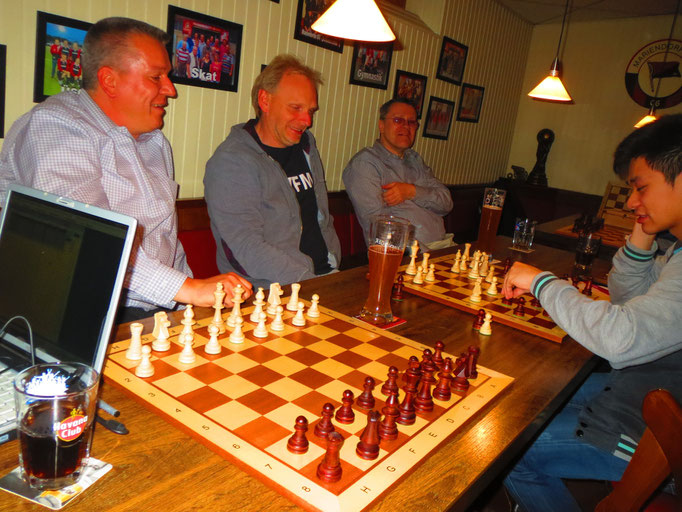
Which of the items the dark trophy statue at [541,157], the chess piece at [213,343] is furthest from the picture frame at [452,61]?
the chess piece at [213,343]

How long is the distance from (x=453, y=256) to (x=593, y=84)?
5.40 meters

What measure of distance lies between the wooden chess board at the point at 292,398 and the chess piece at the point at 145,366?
18 millimetres

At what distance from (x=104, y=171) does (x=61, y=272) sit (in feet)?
3.39

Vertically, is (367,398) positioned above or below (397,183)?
below

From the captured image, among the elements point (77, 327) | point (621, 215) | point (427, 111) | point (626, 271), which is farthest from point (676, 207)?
point (427, 111)

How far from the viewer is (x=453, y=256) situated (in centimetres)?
289

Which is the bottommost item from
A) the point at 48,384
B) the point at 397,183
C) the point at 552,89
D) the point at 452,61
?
the point at 48,384

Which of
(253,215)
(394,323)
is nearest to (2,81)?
(253,215)

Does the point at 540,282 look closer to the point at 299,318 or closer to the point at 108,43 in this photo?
the point at 299,318

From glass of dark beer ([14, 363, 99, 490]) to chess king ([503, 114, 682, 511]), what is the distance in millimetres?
1381

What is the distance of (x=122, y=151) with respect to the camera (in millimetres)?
2096

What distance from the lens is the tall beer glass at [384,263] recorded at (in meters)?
1.75

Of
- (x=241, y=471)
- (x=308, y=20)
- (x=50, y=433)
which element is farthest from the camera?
(x=308, y=20)

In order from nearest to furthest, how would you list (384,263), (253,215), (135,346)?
(135,346) < (384,263) < (253,215)
